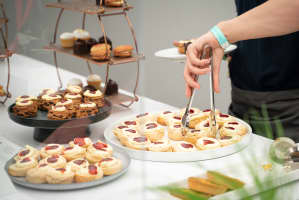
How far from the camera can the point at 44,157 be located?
103 cm

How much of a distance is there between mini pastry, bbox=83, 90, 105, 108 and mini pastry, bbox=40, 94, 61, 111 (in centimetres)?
15

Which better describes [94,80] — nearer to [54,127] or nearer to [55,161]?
[54,127]

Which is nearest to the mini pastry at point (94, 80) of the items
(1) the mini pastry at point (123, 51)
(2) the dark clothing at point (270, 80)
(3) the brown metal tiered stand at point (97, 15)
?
(3) the brown metal tiered stand at point (97, 15)

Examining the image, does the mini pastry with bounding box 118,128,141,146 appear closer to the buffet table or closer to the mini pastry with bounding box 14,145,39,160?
the buffet table

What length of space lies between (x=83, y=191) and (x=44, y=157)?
131mm

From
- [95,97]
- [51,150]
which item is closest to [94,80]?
[95,97]

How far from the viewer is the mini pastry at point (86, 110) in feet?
4.14

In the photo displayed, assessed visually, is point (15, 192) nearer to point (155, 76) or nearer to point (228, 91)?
point (228, 91)

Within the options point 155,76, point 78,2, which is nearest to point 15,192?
point 78,2

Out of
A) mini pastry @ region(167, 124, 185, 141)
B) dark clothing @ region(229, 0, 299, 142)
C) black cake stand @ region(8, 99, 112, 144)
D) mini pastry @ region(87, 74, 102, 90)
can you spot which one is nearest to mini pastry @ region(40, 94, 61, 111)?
black cake stand @ region(8, 99, 112, 144)

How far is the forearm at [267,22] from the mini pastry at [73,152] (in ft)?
1.81

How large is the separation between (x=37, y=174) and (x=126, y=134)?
41cm

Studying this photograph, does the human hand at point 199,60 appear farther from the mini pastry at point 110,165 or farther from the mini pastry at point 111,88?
the mini pastry at point 110,165

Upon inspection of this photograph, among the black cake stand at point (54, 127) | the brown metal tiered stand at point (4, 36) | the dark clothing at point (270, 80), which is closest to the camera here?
the brown metal tiered stand at point (4, 36)
